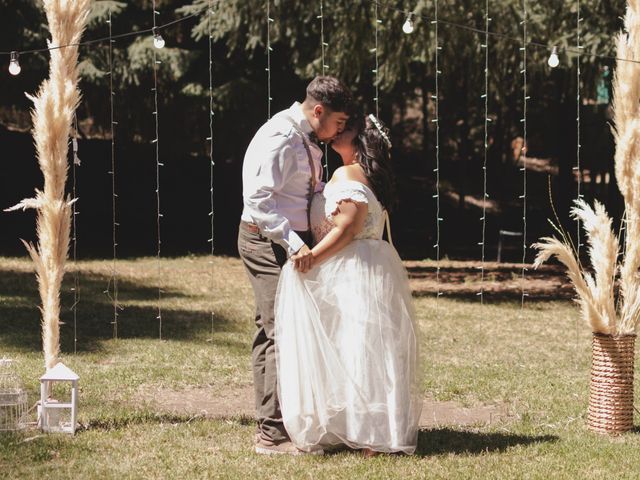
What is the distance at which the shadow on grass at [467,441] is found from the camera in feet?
17.7

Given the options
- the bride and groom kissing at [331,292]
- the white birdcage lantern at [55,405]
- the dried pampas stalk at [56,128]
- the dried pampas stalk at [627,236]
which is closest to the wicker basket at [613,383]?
the dried pampas stalk at [627,236]

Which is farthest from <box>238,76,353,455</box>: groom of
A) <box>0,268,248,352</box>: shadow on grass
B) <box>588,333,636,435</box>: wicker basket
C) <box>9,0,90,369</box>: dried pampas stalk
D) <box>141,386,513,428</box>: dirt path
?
<box>0,268,248,352</box>: shadow on grass

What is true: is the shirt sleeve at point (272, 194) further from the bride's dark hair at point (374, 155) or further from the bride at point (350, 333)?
the bride's dark hair at point (374, 155)

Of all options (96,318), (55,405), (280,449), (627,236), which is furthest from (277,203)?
(96,318)

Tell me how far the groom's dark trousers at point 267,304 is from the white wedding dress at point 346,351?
110 millimetres

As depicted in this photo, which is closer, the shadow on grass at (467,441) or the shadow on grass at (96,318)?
the shadow on grass at (467,441)

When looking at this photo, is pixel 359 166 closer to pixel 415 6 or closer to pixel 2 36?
pixel 415 6

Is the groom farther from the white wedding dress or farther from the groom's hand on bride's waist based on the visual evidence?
the white wedding dress

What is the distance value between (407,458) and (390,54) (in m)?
8.75

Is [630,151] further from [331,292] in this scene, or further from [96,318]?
[96,318]

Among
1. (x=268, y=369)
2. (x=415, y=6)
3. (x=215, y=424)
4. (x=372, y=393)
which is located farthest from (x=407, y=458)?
(x=415, y=6)

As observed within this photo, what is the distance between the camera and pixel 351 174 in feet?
17.0

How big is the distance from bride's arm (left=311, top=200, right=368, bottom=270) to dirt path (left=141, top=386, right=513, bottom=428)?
153 centimetres

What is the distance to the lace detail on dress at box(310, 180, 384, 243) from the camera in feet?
16.8
